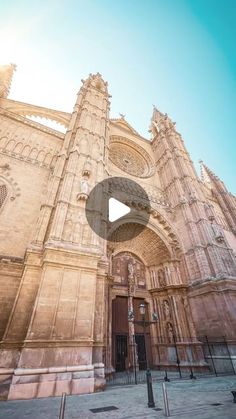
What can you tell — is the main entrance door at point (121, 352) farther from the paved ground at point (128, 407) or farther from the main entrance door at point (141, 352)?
the paved ground at point (128, 407)

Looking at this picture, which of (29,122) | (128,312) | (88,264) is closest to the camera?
(88,264)

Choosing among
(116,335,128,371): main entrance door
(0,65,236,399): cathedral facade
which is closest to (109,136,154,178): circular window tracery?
(0,65,236,399): cathedral facade

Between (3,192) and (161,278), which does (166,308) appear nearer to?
(161,278)

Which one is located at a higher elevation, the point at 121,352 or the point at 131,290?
the point at 131,290

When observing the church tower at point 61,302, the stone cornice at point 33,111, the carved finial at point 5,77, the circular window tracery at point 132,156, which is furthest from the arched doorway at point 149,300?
the carved finial at point 5,77

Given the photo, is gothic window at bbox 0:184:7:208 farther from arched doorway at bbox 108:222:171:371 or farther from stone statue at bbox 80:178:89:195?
arched doorway at bbox 108:222:171:371

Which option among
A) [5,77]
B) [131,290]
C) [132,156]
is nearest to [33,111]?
[5,77]

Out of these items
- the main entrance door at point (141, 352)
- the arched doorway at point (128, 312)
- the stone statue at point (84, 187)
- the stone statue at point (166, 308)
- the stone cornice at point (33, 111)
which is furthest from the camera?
the stone cornice at point (33, 111)

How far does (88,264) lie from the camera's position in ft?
27.7
